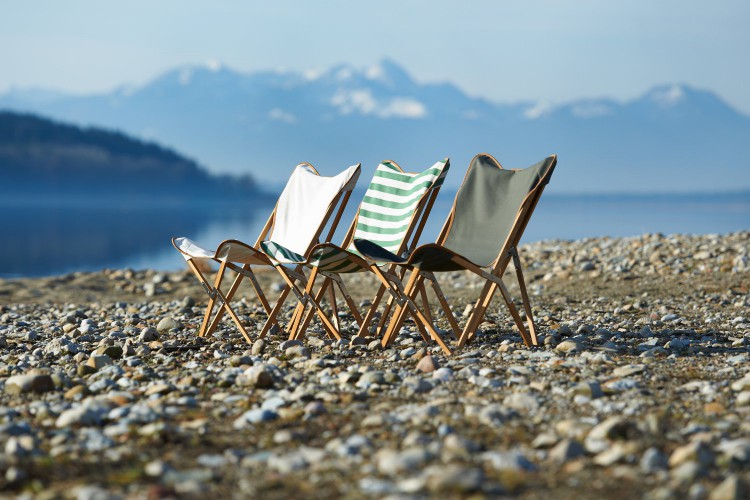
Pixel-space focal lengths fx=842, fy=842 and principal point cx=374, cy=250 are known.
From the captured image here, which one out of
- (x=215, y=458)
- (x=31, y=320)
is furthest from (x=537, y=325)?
(x=31, y=320)

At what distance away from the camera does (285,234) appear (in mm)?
6223

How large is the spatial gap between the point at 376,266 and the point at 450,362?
0.83 meters

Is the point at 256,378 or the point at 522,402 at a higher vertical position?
the point at 522,402

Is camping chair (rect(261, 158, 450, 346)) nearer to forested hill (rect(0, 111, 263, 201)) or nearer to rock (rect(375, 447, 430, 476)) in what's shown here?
rock (rect(375, 447, 430, 476))

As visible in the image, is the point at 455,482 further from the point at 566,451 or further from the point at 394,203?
the point at 394,203

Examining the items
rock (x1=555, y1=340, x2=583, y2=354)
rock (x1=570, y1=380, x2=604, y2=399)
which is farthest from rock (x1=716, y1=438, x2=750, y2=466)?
rock (x1=555, y1=340, x2=583, y2=354)

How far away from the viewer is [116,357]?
5117mm

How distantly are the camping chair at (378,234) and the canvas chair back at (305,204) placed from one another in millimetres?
228

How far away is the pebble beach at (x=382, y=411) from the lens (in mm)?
2703

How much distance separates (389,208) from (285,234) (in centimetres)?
86

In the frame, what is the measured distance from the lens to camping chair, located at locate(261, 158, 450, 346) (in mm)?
5176

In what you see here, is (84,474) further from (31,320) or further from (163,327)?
(31,320)

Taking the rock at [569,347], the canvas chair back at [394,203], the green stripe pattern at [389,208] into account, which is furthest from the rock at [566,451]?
the canvas chair back at [394,203]

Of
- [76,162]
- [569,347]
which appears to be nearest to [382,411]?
[569,347]
